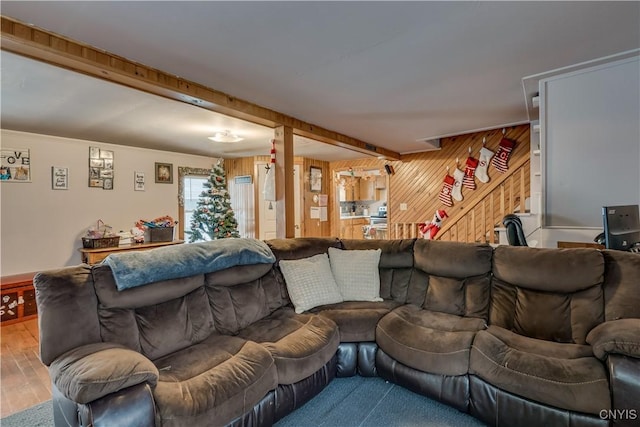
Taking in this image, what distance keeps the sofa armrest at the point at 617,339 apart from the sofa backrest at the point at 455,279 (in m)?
0.75

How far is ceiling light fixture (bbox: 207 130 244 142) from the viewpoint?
4.55 metres

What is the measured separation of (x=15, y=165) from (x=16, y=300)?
1.80 metres

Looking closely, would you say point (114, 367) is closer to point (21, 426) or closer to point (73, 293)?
point (73, 293)

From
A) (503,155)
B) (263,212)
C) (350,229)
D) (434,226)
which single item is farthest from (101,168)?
(503,155)

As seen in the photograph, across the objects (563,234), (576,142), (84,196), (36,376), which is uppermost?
(576,142)

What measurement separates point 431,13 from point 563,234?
230cm

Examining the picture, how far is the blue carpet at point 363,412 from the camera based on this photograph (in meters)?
1.90

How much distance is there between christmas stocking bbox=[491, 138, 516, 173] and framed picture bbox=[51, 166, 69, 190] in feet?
21.9

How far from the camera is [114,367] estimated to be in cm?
134

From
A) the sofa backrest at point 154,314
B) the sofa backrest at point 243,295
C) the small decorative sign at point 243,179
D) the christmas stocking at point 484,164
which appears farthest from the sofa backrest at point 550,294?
the small decorative sign at point 243,179

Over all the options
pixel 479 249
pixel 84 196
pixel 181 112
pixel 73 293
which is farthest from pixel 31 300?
pixel 479 249

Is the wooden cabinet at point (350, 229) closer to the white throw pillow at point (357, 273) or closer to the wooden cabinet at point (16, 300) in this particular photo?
the white throw pillow at point (357, 273)

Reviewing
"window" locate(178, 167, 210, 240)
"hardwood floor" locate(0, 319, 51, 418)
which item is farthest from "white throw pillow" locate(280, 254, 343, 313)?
"window" locate(178, 167, 210, 240)

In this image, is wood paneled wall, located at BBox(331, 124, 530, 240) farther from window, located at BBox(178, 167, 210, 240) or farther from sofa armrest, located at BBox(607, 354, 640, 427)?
window, located at BBox(178, 167, 210, 240)
